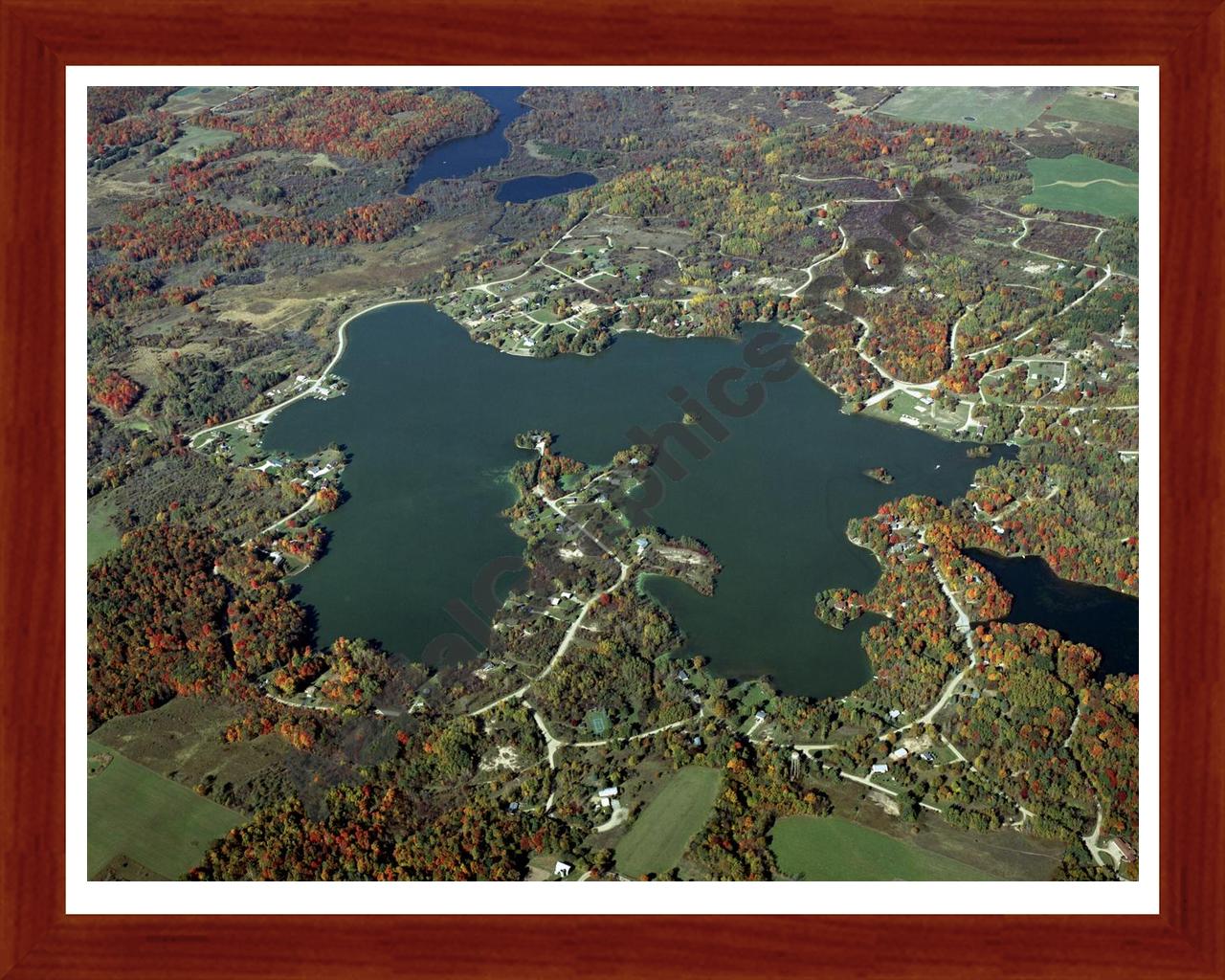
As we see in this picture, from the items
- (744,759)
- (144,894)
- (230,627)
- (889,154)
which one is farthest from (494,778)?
(889,154)

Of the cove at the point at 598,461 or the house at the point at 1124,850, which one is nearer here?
the house at the point at 1124,850

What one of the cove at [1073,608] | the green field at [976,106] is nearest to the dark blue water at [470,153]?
the green field at [976,106]

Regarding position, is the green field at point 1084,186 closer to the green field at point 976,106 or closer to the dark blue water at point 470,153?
the green field at point 976,106

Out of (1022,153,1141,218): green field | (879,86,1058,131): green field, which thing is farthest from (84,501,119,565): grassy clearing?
(879,86,1058,131): green field

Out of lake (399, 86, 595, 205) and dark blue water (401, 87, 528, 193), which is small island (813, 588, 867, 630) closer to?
lake (399, 86, 595, 205)

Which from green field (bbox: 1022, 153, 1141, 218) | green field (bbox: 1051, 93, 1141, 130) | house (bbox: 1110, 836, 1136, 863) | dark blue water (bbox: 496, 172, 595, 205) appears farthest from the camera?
green field (bbox: 1051, 93, 1141, 130)

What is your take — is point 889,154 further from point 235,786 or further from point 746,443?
point 235,786

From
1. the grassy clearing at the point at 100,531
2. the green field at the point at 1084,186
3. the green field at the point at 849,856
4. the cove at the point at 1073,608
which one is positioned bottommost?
the green field at the point at 849,856
